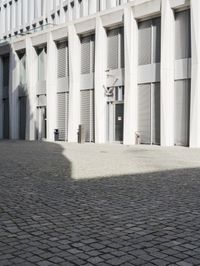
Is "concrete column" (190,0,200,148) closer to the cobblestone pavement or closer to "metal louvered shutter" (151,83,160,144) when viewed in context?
"metal louvered shutter" (151,83,160,144)

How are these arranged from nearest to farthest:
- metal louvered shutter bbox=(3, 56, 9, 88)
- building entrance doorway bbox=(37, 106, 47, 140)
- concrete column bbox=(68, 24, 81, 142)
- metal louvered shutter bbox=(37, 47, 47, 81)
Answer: concrete column bbox=(68, 24, 81, 142), building entrance doorway bbox=(37, 106, 47, 140), metal louvered shutter bbox=(37, 47, 47, 81), metal louvered shutter bbox=(3, 56, 9, 88)

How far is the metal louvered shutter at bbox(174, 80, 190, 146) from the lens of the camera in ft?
84.8

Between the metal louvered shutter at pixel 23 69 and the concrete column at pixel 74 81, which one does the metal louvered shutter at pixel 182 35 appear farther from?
the metal louvered shutter at pixel 23 69

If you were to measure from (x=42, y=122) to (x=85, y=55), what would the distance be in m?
7.35

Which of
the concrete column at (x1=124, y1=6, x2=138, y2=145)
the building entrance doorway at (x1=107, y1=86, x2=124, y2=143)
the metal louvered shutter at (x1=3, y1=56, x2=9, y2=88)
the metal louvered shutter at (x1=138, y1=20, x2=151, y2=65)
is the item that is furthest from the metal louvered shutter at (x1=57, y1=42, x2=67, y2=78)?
the metal louvered shutter at (x1=3, y1=56, x2=9, y2=88)

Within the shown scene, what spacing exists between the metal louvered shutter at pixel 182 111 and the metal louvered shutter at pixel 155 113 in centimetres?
132

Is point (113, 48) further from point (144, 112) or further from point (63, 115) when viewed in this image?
point (63, 115)

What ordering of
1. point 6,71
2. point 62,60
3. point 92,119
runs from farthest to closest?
point 6,71 → point 62,60 → point 92,119

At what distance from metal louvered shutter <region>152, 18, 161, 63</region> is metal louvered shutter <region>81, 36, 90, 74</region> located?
662 centimetres

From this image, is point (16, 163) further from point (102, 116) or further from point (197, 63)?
point (102, 116)

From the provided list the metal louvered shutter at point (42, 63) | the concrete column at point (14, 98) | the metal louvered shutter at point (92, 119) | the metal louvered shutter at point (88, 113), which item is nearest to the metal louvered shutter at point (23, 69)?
the concrete column at point (14, 98)

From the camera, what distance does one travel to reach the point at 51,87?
36562 millimetres

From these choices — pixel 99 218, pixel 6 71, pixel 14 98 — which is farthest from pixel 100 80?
pixel 99 218

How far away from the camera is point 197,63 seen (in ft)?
81.7
